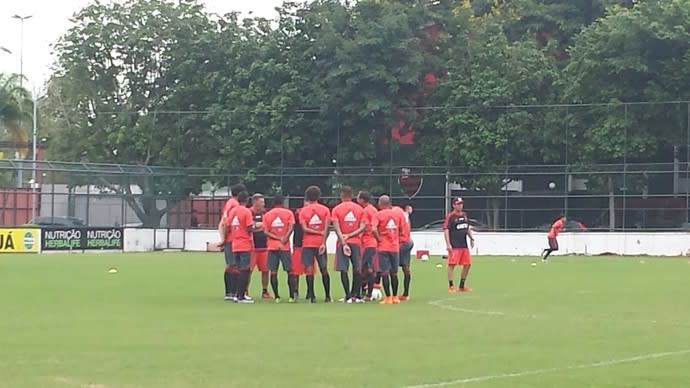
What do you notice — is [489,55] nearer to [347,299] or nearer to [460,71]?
[460,71]

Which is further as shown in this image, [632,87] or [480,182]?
[480,182]

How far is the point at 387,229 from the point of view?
2206 cm

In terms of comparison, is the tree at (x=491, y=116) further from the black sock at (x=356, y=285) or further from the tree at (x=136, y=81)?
the black sock at (x=356, y=285)

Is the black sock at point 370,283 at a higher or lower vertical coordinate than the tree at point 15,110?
lower

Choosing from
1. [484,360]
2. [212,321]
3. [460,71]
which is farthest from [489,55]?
A: [484,360]

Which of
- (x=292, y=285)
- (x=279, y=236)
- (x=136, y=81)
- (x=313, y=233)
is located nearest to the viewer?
(x=313, y=233)

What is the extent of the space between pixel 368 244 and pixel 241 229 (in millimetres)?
2268

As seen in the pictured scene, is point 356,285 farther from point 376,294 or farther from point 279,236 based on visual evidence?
point 279,236

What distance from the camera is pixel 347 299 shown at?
2222 cm

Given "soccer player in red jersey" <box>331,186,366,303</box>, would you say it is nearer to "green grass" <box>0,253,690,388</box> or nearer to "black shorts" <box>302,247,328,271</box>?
"black shorts" <box>302,247,328,271</box>

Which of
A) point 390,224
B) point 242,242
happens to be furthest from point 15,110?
point 390,224

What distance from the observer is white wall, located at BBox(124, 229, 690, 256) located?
4991 centimetres

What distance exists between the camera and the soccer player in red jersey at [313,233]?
22.1 m

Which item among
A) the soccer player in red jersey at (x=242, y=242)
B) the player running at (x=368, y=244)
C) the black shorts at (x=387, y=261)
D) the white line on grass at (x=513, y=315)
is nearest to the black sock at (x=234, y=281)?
the soccer player in red jersey at (x=242, y=242)
